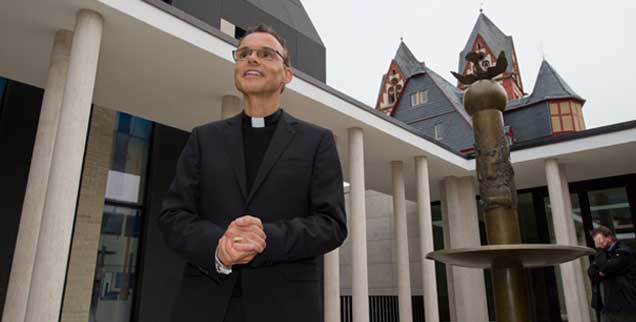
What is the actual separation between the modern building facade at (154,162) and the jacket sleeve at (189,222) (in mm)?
4302

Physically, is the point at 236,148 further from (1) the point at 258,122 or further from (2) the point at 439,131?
(2) the point at 439,131

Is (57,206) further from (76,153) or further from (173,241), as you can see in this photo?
(173,241)

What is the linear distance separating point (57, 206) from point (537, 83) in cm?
3021

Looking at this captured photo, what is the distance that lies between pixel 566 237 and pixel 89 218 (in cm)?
1147

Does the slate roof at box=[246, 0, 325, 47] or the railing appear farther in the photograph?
the railing

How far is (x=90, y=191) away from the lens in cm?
947

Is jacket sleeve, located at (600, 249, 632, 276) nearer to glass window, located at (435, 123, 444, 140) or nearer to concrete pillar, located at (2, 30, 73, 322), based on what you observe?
concrete pillar, located at (2, 30, 73, 322)

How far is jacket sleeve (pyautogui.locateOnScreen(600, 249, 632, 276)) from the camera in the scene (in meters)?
6.77

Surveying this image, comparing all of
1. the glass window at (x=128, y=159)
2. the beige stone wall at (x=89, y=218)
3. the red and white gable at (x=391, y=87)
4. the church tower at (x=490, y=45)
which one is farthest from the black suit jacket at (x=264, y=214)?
the church tower at (x=490, y=45)

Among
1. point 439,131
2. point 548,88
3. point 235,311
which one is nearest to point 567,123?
point 548,88

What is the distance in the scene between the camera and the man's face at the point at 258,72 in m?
1.91

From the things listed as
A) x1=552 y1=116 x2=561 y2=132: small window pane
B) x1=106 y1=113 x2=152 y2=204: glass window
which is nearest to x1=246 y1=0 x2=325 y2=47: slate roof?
x1=106 y1=113 x2=152 y2=204: glass window

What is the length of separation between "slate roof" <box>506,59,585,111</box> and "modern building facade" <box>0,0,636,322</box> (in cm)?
1406

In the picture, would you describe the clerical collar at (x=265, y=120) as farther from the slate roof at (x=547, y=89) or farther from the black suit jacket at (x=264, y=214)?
the slate roof at (x=547, y=89)
